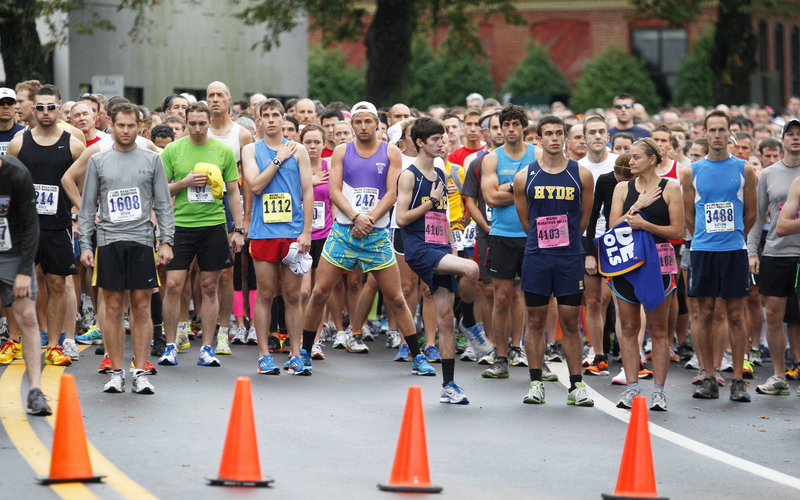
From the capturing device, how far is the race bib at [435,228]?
11.2 m

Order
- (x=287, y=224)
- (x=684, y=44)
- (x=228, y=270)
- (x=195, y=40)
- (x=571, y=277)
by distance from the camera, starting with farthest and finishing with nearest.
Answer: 1. (x=684, y=44)
2. (x=195, y=40)
3. (x=228, y=270)
4. (x=287, y=224)
5. (x=571, y=277)

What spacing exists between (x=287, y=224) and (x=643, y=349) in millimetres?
4146

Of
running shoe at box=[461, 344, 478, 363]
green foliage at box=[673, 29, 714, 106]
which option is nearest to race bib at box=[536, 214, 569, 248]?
running shoe at box=[461, 344, 478, 363]

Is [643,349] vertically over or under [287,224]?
under

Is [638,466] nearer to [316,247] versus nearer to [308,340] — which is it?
[308,340]

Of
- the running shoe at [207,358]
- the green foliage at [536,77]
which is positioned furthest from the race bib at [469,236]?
the green foliage at [536,77]

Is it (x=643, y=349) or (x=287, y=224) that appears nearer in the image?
(x=287, y=224)

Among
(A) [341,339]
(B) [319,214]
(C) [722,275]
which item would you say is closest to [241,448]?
(C) [722,275]

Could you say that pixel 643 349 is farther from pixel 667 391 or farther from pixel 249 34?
pixel 249 34

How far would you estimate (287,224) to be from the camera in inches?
470

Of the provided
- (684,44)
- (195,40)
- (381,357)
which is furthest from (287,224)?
(684,44)

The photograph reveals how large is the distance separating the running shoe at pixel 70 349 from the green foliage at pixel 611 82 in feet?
136

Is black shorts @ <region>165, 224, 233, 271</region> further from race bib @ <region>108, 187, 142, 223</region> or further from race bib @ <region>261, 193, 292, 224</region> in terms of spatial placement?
race bib @ <region>108, 187, 142, 223</region>

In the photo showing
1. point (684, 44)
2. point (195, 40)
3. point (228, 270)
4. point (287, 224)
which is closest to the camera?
point (287, 224)
